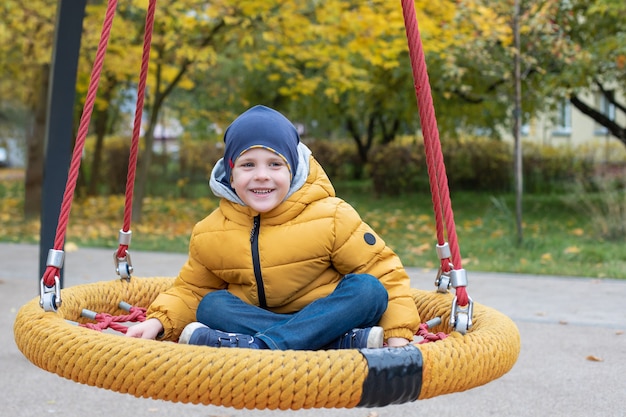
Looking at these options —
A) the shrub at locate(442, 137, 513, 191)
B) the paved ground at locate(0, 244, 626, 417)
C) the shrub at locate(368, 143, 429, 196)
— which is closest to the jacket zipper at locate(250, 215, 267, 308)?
the paved ground at locate(0, 244, 626, 417)

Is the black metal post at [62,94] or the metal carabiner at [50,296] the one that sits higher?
the black metal post at [62,94]

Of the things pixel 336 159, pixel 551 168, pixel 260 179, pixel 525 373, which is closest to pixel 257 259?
pixel 260 179

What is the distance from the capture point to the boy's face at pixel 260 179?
2.28 metres

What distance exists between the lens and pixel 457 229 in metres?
10.8

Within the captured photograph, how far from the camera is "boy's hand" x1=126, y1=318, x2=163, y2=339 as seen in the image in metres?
2.37

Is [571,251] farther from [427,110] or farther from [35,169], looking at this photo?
[35,169]

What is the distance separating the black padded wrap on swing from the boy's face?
64 cm

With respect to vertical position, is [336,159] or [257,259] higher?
[336,159]

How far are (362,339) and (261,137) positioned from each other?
0.65 meters

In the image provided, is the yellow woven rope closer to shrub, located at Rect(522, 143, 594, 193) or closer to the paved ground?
the paved ground

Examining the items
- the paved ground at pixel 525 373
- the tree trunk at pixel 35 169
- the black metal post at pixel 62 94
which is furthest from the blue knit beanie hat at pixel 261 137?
the tree trunk at pixel 35 169

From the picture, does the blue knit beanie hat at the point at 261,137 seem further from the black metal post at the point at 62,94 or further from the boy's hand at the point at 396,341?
the black metal post at the point at 62,94

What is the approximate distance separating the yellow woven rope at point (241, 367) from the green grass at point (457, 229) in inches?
213

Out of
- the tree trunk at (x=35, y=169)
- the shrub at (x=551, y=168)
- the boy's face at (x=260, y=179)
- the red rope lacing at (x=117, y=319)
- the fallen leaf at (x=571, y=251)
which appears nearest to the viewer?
the boy's face at (x=260, y=179)
